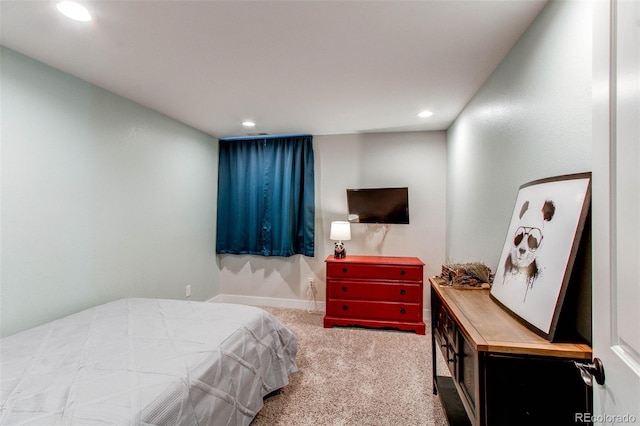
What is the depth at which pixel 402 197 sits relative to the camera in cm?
339

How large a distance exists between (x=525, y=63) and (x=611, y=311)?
1424 millimetres

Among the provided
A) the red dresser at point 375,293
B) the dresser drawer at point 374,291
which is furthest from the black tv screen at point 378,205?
the dresser drawer at point 374,291

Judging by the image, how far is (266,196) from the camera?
382 cm

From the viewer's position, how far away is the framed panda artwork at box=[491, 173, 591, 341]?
0.99 meters

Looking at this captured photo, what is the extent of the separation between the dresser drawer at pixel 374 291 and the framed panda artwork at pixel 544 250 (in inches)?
67.3

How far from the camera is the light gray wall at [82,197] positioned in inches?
69.8

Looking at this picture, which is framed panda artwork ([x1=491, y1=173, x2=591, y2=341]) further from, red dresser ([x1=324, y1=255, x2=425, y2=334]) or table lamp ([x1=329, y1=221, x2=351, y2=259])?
table lamp ([x1=329, y1=221, x2=351, y2=259])

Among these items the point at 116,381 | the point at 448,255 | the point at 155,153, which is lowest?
the point at 116,381

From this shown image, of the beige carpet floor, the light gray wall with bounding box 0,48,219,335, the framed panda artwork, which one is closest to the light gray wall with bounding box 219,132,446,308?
the beige carpet floor

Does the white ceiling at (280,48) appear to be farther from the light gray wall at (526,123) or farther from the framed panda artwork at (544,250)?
the framed panda artwork at (544,250)

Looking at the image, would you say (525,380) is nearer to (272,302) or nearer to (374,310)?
(374,310)

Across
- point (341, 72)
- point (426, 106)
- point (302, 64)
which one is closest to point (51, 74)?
point (302, 64)

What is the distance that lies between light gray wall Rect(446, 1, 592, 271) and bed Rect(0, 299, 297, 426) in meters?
1.77

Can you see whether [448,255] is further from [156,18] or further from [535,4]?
[156,18]
